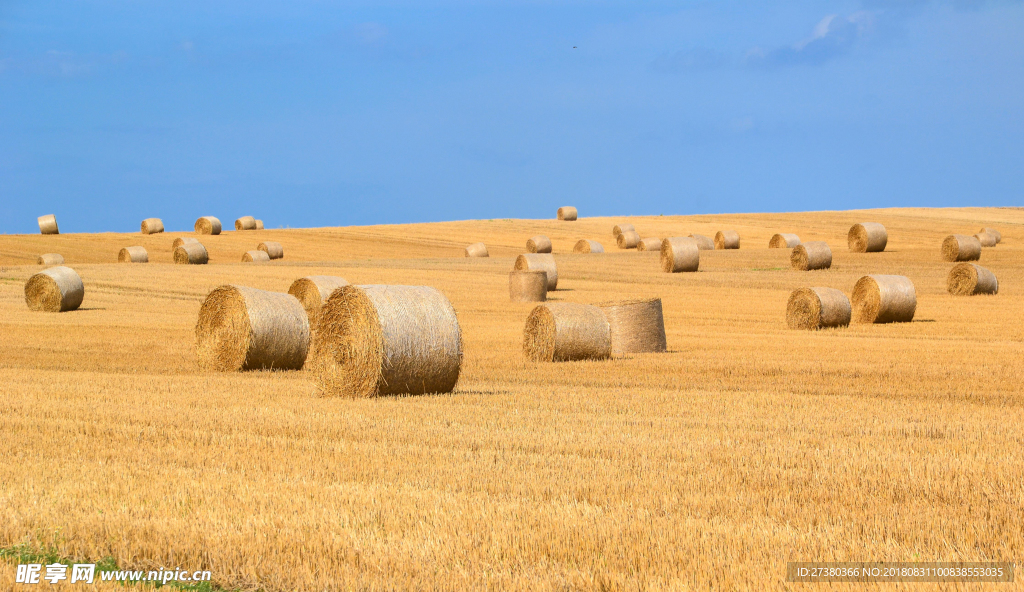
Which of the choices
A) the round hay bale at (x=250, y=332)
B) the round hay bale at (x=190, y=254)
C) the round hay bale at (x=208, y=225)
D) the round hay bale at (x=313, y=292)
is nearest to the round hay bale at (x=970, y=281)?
the round hay bale at (x=313, y=292)

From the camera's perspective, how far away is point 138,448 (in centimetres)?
754

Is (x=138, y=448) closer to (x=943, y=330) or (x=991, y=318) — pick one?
(x=943, y=330)

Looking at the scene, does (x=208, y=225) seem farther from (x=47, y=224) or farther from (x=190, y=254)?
(x=190, y=254)

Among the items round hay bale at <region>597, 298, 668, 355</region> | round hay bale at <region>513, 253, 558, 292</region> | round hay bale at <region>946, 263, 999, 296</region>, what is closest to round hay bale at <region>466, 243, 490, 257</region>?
round hay bale at <region>513, 253, 558, 292</region>

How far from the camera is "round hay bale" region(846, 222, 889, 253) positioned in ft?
133

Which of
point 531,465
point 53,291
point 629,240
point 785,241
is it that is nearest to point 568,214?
point 629,240

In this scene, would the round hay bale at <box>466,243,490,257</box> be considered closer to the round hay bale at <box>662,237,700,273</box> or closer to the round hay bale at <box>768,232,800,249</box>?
the round hay bale at <box>662,237,700,273</box>

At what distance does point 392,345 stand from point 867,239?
3314 centimetres

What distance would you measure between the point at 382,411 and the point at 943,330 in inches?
518

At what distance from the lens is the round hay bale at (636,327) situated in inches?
637

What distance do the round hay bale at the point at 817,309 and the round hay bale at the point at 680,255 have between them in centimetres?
1415

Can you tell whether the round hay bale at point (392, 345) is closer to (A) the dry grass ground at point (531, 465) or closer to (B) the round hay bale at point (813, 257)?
(A) the dry grass ground at point (531, 465)

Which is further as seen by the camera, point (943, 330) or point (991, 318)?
point (991, 318)

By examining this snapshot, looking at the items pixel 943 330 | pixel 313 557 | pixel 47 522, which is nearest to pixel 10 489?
pixel 47 522
